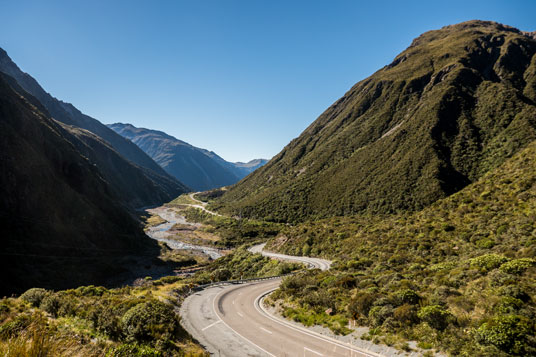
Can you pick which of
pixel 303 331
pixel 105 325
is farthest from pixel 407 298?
pixel 105 325

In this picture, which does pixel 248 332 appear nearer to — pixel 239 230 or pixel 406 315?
pixel 406 315

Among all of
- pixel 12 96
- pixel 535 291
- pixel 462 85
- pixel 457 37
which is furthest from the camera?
pixel 457 37

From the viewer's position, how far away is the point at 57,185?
58.2 metres

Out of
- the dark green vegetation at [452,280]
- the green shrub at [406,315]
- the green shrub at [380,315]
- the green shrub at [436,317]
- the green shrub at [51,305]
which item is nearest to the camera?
the dark green vegetation at [452,280]

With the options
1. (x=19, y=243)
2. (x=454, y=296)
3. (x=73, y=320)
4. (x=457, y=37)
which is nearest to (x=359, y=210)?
(x=454, y=296)

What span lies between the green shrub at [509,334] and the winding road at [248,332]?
474cm

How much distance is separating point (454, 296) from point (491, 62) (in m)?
144

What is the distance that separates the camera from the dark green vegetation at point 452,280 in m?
10.5

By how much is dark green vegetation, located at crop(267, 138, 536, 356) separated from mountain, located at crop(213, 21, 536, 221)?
26.3m

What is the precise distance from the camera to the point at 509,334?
9078 mm

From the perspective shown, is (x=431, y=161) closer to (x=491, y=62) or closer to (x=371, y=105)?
(x=371, y=105)

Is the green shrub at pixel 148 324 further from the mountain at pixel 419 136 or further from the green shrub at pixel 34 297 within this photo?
the mountain at pixel 419 136

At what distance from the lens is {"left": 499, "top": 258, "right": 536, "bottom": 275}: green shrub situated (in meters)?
14.3

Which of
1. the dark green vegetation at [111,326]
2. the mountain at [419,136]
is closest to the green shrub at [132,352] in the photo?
the dark green vegetation at [111,326]
